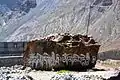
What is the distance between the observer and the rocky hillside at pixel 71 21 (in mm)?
76250

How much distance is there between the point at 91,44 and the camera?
23.4 metres

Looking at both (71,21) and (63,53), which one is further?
(71,21)

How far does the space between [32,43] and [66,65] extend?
10.2 ft

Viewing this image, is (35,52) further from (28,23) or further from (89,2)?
(28,23)

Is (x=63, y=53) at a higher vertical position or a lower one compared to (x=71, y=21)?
lower

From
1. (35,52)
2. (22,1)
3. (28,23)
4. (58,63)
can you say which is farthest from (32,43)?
(22,1)

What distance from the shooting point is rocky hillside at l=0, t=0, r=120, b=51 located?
76250 millimetres

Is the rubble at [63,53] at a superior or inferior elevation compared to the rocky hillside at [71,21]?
inferior

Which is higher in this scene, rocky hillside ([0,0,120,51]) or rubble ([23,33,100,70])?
rocky hillside ([0,0,120,51])

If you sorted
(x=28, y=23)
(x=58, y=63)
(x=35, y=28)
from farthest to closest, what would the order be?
→ (x=28, y=23) < (x=35, y=28) < (x=58, y=63)

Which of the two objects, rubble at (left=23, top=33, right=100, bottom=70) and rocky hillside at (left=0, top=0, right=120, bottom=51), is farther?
rocky hillside at (left=0, top=0, right=120, bottom=51)

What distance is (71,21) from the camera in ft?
291

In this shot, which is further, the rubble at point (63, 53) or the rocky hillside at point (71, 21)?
the rocky hillside at point (71, 21)

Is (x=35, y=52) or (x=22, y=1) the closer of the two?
(x=35, y=52)
